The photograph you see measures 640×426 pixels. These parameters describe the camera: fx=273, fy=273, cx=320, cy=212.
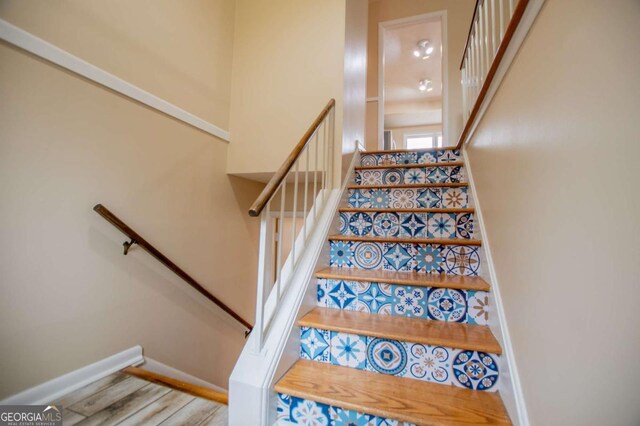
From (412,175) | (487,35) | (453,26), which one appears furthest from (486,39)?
(453,26)

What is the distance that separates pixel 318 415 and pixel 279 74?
8.18 feet

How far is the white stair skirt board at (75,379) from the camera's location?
4.09 feet

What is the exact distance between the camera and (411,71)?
18.0ft

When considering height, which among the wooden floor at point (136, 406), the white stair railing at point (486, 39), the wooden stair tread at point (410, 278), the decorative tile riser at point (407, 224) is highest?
the white stair railing at point (486, 39)

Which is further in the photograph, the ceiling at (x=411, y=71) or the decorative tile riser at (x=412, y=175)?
the ceiling at (x=411, y=71)

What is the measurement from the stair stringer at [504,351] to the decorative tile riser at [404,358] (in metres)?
0.07

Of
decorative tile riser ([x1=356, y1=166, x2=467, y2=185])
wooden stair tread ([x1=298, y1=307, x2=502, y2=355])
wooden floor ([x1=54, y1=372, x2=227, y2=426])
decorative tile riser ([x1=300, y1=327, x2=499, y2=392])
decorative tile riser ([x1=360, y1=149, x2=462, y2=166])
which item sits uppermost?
decorative tile riser ([x1=360, y1=149, x2=462, y2=166])

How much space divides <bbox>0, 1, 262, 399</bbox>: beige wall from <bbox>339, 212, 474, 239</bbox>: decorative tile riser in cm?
130

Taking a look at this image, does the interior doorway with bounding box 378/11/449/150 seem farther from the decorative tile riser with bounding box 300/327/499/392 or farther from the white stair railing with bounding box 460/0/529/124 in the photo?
the decorative tile riser with bounding box 300/327/499/392

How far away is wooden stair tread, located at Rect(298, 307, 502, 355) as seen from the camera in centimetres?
109

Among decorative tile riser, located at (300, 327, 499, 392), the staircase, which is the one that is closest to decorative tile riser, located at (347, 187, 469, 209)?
the staircase

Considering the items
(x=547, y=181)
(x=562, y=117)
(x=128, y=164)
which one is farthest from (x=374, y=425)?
(x=128, y=164)

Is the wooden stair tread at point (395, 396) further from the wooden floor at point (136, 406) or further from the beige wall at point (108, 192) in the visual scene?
the beige wall at point (108, 192)

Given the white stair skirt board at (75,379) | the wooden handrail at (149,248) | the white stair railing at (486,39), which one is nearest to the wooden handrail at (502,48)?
the white stair railing at (486,39)
